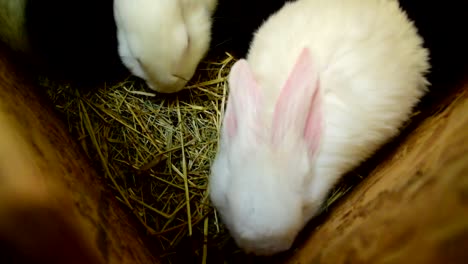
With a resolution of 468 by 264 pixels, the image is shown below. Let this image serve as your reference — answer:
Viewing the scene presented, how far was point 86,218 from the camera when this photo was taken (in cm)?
116

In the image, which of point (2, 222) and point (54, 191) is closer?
point (2, 222)

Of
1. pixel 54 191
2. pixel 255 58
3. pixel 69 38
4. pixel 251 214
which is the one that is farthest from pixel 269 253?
pixel 69 38

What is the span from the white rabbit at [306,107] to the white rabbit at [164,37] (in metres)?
0.26

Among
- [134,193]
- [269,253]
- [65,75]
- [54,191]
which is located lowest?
[269,253]

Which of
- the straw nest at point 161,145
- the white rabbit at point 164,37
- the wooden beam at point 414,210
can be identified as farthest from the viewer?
the straw nest at point 161,145

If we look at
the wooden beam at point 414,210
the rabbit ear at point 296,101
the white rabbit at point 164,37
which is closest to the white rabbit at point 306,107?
the rabbit ear at point 296,101

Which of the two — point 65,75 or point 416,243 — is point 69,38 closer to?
point 65,75

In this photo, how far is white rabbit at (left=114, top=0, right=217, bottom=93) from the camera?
1651 mm

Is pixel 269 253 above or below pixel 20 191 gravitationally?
below

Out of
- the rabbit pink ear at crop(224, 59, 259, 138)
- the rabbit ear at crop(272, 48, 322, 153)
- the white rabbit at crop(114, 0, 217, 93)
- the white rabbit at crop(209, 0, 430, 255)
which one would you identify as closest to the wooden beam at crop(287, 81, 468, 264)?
the white rabbit at crop(209, 0, 430, 255)

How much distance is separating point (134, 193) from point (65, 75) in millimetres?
522

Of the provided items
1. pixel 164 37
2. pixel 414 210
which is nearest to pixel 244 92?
pixel 164 37

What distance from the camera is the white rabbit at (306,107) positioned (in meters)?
1.43

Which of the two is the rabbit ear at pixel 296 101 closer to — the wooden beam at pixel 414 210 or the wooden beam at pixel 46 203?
the wooden beam at pixel 414 210
